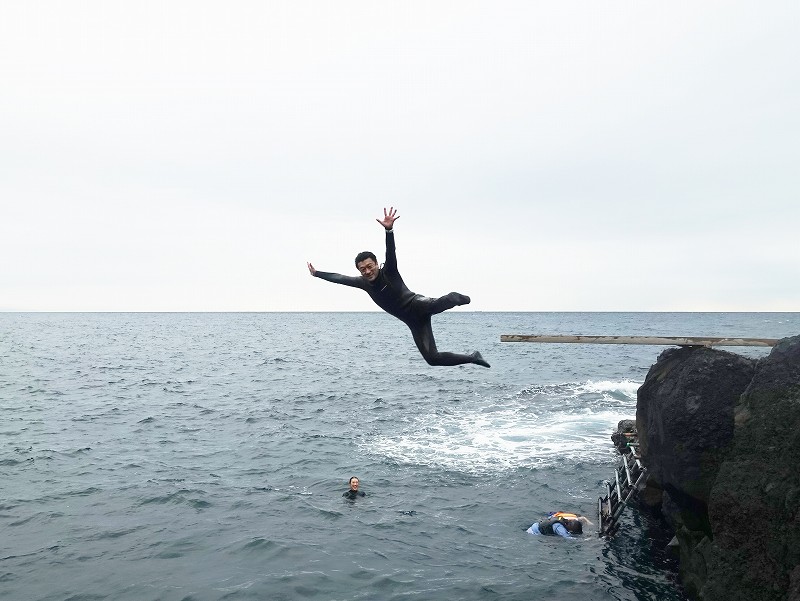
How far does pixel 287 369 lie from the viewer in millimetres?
63000

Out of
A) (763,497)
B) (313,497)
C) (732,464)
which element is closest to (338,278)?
(732,464)

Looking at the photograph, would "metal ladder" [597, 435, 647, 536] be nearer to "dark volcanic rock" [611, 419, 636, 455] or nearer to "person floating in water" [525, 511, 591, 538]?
"person floating in water" [525, 511, 591, 538]

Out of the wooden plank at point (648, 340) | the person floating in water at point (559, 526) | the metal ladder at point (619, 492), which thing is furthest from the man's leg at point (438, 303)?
the person floating in water at point (559, 526)

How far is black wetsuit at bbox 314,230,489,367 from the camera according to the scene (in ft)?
27.9

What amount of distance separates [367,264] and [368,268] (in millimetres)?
62

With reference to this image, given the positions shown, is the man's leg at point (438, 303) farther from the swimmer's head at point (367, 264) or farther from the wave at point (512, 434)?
the wave at point (512, 434)

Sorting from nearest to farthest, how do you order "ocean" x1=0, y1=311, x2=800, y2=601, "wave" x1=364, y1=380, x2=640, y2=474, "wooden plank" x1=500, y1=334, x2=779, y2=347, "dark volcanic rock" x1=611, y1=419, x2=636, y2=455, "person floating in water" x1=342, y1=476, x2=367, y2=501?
"wooden plank" x1=500, y1=334, x2=779, y2=347, "ocean" x1=0, y1=311, x2=800, y2=601, "person floating in water" x1=342, y1=476, x2=367, y2=501, "dark volcanic rock" x1=611, y1=419, x2=636, y2=455, "wave" x1=364, y1=380, x2=640, y2=474

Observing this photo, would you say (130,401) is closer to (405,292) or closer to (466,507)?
(466,507)

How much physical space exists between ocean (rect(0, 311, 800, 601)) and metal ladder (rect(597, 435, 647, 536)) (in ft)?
1.74

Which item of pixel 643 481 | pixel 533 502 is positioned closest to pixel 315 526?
pixel 533 502

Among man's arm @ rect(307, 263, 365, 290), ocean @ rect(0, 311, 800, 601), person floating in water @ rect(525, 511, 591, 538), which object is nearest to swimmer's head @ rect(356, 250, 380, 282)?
man's arm @ rect(307, 263, 365, 290)

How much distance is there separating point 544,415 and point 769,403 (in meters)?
24.5

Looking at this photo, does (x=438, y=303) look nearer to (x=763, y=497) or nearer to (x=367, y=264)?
(x=367, y=264)

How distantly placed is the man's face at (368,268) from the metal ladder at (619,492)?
12365 millimetres
